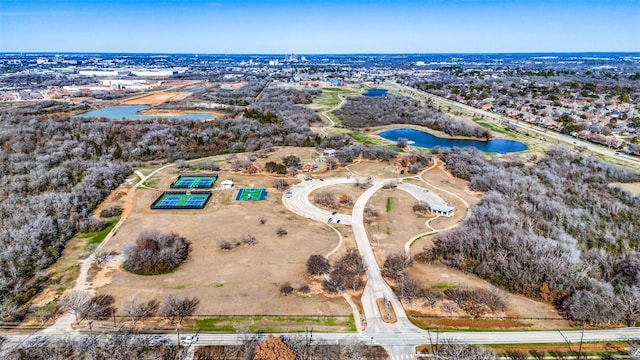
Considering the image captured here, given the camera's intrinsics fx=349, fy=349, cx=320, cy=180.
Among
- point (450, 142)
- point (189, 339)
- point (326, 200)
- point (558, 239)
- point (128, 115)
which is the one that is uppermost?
point (128, 115)

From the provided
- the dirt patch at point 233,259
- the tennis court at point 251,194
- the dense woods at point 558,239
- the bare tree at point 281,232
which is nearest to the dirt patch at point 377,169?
the dense woods at point 558,239

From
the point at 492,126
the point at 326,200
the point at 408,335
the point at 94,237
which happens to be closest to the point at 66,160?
the point at 94,237

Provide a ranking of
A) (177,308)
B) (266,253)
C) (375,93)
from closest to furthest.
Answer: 1. (177,308)
2. (266,253)
3. (375,93)

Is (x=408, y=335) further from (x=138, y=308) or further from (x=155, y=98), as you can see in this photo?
(x=155, y=98)

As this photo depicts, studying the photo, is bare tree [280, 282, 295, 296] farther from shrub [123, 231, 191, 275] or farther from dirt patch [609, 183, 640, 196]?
dirt patch [609, 183, 640, 196]

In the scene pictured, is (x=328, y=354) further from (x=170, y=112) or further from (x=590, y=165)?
(x=170, y=112)

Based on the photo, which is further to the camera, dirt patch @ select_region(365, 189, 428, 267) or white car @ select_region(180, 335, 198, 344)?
dirt patch @ select_region(365, 189, 428, 267)

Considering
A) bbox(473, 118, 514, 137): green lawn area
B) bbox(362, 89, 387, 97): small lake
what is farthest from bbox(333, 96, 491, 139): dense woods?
bbox(362, 89, 387, 97): small lake

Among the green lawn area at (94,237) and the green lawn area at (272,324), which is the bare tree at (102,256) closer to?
the green lawn area at (94,237)

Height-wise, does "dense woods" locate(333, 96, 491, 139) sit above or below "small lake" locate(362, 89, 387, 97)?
below
